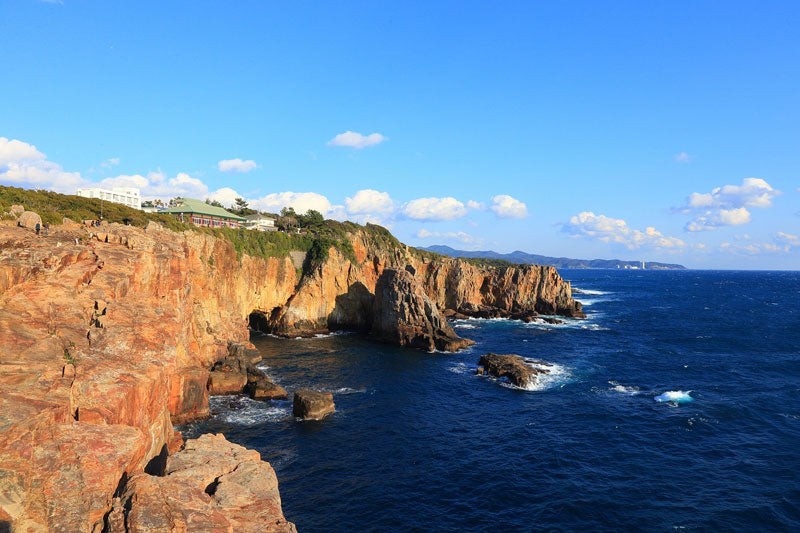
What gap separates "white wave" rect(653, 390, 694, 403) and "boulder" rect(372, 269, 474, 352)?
28910 millimetres

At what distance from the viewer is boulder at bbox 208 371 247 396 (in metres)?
44.6

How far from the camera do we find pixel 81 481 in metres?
15.7

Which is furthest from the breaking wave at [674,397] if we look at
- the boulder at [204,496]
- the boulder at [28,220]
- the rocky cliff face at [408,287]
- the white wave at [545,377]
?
the boulder at [28,220]

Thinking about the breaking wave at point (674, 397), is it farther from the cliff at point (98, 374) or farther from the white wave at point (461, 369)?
the cliff at point (98, 374)

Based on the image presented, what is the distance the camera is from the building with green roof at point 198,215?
254 ft

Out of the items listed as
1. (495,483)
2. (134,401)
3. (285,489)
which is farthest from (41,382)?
(495,483)

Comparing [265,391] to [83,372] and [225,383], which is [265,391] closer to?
[225,383]

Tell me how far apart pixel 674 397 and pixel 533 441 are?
21.5 meters

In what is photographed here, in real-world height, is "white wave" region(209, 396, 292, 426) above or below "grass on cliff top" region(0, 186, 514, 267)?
below

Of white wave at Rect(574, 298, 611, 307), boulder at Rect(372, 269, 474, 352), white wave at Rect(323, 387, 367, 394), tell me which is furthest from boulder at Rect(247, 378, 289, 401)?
white wave at Rect(574, 298, 611, 307)

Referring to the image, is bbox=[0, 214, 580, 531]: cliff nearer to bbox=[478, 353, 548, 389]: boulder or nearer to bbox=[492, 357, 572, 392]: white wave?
bbox=[478, 353, 548, 389]: boulder

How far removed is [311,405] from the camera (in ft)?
129

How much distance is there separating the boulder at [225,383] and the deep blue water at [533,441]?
6.15 feet

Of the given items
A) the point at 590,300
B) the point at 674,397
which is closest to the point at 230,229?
the point at 674,397
